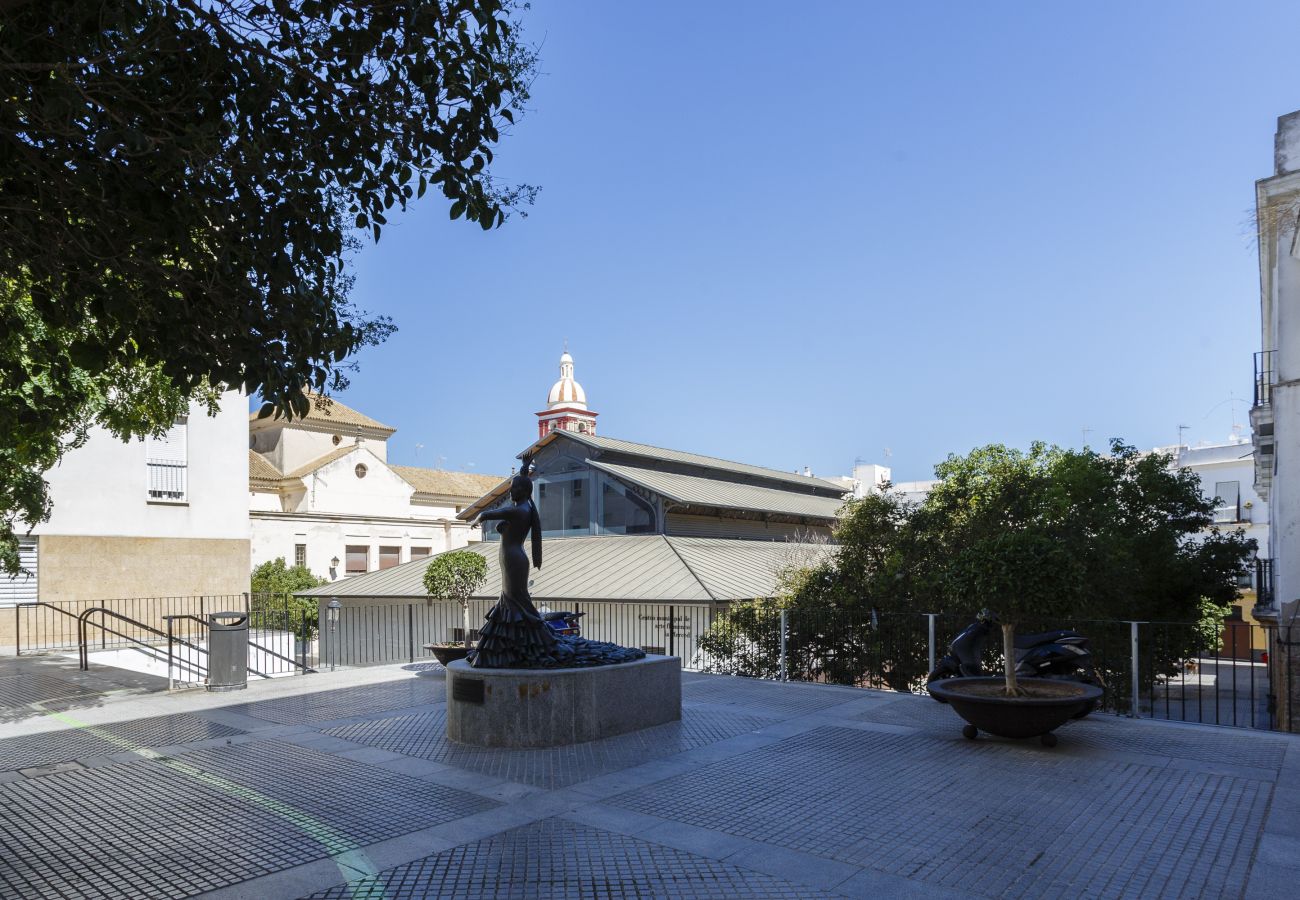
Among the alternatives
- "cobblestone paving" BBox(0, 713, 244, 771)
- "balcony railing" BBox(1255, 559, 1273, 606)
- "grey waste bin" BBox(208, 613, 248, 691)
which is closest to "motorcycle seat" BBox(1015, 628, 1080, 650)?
"cobblestone paving" BBox(0, 713, 244, 771)

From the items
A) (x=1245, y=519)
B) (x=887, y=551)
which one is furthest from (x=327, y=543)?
(x=1245, y=519)

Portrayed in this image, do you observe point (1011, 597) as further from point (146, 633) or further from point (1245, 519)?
point (1245, 519)

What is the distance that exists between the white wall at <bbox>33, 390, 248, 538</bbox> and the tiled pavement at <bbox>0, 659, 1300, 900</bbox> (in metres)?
13.8

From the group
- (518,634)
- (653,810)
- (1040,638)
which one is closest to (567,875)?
(653,810)

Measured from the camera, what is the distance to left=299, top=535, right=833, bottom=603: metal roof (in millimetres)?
22438

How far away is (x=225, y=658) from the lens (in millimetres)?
12117

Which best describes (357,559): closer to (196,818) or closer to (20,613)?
(20,613)

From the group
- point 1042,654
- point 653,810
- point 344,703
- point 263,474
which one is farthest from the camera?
point 263,474

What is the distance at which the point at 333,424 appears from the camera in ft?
155

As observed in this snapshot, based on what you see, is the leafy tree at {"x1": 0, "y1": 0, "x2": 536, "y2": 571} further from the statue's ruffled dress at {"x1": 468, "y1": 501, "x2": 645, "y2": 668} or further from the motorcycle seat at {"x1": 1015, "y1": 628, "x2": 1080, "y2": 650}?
the motorcycle seat at {"x1": 1015, "y1": 628, "x2": 1080, "y2": 650}

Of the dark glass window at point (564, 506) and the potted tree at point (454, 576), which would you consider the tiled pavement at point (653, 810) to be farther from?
the dark glass window at point (564, 506)

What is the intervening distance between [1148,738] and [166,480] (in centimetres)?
2295

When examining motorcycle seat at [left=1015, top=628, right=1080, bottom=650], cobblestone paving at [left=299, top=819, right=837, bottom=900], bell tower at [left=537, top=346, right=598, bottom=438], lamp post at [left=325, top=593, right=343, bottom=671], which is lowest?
lamp post at [left=325, top=593, right=343, bottom=671]

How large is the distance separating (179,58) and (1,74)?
101cm
